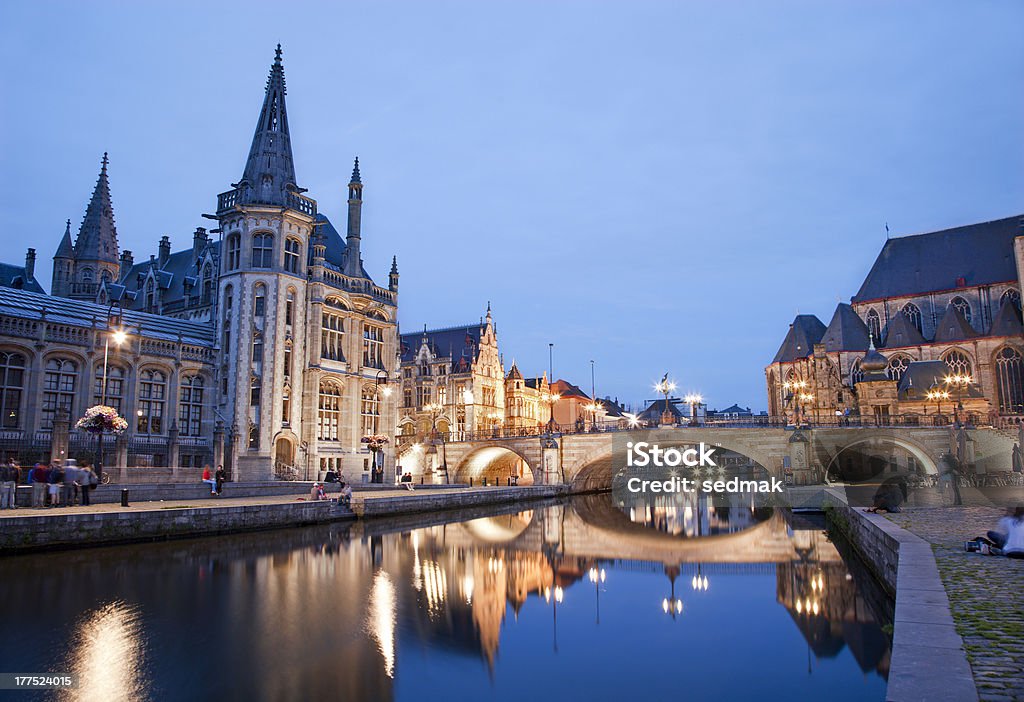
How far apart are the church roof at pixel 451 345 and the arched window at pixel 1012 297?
4895 centimetres

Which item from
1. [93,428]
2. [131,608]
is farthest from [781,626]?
[93,428]

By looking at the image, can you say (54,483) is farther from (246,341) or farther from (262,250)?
(262,250)

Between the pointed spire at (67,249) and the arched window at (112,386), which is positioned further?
the pointed spire at (67,249)

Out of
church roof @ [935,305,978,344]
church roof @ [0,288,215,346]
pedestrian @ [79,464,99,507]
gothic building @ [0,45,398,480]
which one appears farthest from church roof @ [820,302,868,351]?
pedestrian @ [79,464,99,507]

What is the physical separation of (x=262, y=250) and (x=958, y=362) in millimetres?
58238

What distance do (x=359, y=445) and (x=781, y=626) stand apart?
35.8m

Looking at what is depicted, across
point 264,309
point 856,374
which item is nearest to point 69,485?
point 264,309

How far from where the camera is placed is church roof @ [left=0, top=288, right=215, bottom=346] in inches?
1246

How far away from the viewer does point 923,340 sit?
6425 cm

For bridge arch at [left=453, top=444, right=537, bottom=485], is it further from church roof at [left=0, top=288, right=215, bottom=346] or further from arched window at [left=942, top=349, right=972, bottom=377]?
arched window at [left=942, top=349, right=972, bottom=377]

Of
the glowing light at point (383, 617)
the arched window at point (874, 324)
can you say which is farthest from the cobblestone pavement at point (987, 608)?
the arched window at point (874, 324)

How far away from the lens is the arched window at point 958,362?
6009cm

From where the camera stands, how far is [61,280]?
172ft

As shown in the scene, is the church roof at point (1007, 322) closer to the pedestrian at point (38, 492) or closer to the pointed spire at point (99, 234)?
the pedestrian at point (38, 492)
